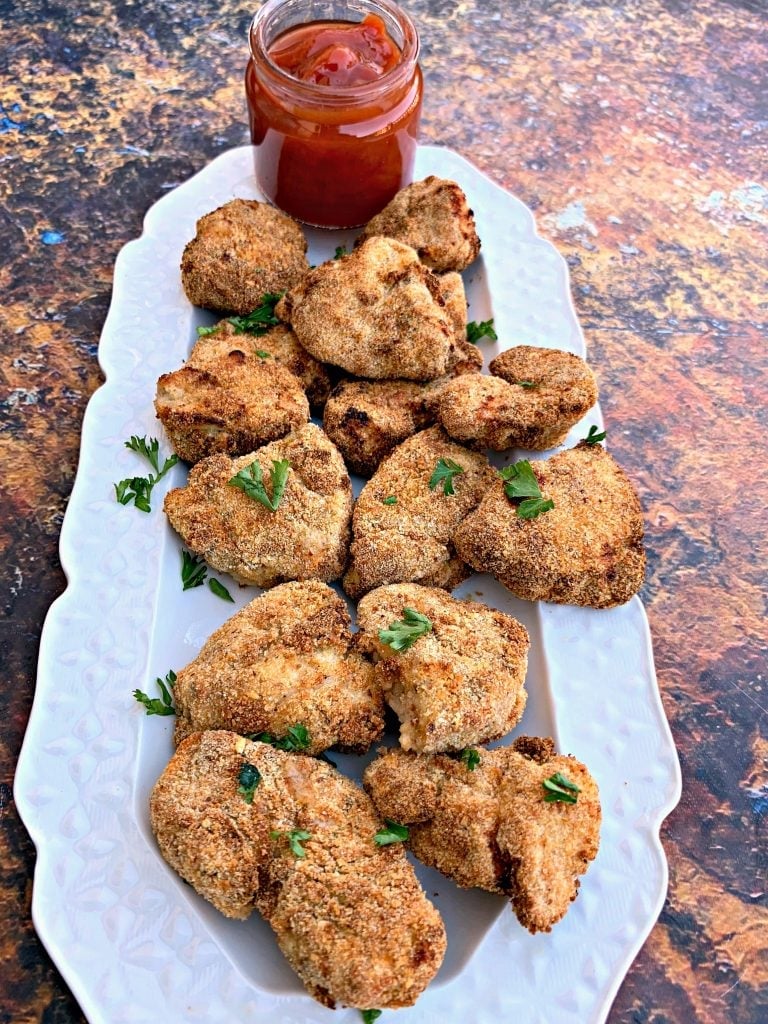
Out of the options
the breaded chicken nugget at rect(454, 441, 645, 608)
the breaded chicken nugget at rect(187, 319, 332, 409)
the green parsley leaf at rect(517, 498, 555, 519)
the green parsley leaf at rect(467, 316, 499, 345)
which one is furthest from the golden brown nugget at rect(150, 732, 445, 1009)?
the green parsley leaf at rect(467, 316, 499, 345)

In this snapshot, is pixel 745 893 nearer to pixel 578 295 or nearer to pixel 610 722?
pixel 610 722

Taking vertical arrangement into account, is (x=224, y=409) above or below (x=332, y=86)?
below

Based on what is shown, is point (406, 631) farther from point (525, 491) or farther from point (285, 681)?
point (525, 491)

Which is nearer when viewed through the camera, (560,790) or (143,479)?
(560,790)

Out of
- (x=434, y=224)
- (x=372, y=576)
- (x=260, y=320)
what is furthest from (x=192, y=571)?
(x=434, y=224)

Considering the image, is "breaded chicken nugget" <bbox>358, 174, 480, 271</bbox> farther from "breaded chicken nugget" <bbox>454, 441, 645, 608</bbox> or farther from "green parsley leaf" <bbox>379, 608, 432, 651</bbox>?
"green parsley leaf" <bbox>379, 608, 432, 651</bbox>

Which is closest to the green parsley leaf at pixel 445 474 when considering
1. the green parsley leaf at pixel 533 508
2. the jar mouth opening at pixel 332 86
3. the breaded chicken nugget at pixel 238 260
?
the green parsley leaf at pixel 533 508

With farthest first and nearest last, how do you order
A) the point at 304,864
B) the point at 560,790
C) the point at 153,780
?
the point at 153,780 → the point at 560,790 → the point at 304,864
